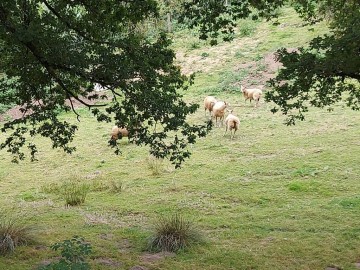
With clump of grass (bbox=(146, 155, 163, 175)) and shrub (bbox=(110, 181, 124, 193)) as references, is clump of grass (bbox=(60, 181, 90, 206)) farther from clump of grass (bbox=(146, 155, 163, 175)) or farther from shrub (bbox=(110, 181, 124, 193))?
clump of grass (bbox=(146, 155, 163, 175))

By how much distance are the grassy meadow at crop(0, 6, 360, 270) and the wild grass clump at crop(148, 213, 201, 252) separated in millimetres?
211

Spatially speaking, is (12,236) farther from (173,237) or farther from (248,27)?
(248,27)

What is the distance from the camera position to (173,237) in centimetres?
898

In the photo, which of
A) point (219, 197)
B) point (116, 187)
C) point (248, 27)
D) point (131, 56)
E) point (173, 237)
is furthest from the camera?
point (248, 27)

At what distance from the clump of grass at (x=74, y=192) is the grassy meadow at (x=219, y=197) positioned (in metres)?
0.20

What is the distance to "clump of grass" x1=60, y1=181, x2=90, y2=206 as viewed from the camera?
12789 mm

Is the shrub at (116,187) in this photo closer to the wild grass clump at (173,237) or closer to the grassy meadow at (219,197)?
the grassy meadow at (219,197)

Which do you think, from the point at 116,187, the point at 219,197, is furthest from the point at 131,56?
the point at 116,187

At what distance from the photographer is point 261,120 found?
22.6 metres

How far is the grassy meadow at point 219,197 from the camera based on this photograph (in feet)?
28.1

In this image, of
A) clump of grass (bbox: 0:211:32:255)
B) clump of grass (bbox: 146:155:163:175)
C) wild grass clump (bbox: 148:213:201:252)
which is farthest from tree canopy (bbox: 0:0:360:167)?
clump of grass (bbox: 146:155:163:175)

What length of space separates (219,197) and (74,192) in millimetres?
3986

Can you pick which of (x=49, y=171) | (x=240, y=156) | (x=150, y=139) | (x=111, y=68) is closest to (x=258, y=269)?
(x=150, y=139)

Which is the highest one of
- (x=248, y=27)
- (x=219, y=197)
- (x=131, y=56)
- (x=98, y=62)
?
(x=248, y=27)
